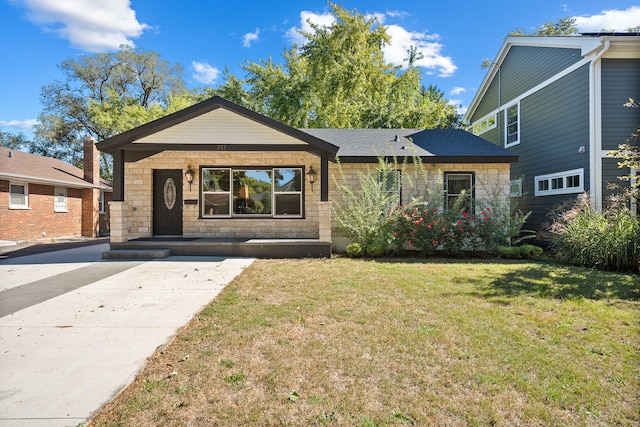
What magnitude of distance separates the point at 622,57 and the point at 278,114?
17.6 m

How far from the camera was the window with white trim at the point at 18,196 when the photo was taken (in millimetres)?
13588

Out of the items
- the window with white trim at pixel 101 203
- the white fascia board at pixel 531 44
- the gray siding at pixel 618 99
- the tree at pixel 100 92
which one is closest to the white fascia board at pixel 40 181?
the window with white trim at pixel 101 203

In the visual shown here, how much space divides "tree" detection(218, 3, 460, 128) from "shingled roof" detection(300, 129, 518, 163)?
846 cm

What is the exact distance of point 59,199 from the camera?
1580 centimetres

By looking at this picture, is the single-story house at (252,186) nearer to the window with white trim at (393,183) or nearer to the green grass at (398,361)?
the window with white trim at (393,183)

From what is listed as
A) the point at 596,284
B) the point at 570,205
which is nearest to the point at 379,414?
the point at 596,284

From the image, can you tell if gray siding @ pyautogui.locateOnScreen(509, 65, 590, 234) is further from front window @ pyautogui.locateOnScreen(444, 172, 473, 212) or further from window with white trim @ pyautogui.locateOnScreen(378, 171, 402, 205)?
window with white trim @ pyautogui.locateOnScreen(378, 171, 402, 205)

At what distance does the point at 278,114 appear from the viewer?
74.7 feet

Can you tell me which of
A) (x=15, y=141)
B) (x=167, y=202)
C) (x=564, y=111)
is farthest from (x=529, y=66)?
(x=15, y=141)

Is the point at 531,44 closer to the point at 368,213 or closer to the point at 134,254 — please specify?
the point at 368,213

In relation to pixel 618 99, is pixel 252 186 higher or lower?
lower

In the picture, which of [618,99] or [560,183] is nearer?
[618,99]

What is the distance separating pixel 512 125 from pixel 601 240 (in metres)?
7.80

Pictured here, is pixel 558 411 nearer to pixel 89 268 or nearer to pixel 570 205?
pixel 89 268
